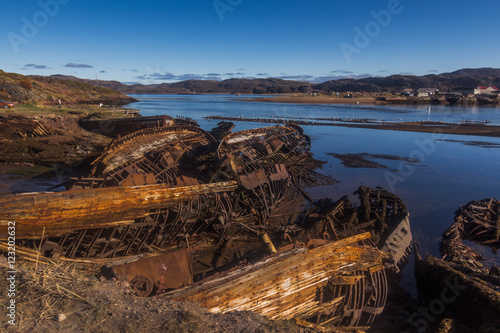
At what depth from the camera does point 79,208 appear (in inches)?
289

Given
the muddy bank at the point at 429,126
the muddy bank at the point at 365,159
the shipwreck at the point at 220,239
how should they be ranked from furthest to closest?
the muddy bank at the point at 429,126 → the muddy bank at the point at 365,159 → the shipwreck at the point at 220,239

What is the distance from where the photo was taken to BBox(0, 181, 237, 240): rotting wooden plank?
6.50 metres

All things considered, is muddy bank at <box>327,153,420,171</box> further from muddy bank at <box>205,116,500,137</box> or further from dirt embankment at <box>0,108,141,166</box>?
dirt embankment at <box>0,108,141,166</box>

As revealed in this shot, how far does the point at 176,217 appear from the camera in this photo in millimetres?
9188

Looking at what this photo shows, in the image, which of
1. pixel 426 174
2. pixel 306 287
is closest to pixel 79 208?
pixel 306 287

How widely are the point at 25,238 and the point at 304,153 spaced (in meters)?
21.9

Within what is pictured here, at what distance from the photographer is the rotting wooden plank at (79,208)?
6.50 m

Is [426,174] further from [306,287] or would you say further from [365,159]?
[306,287]

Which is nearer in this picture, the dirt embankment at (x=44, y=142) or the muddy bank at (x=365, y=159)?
the dirt embankment at (x=44, y=142)

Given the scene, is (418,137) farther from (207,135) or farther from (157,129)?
(157,129)

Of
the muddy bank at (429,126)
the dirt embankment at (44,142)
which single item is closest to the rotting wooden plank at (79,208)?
the dirt embankment at (44,142)

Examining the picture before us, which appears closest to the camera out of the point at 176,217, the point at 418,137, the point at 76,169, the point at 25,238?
the point at 25,238

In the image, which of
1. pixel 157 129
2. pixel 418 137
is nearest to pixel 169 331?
pixel 157 129

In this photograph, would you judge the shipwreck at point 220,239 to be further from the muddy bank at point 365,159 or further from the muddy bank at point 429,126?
the muddy bank at point 429,126
